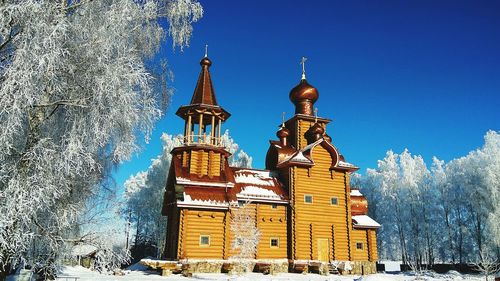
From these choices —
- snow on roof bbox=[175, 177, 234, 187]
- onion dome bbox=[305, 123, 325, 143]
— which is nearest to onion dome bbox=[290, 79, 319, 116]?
onion dome bbox=[305, 123, 325, 143]

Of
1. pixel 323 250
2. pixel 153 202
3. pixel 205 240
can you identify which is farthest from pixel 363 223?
pixel 153 202

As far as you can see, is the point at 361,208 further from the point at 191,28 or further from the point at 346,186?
the point at 191,28

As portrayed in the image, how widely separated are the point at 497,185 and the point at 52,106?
28.3 m

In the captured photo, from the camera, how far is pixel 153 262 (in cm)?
1725

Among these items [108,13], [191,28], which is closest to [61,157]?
[108,13]

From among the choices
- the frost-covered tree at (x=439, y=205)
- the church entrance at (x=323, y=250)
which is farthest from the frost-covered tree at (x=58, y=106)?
the frost-covered tree at (x=439, y=205)

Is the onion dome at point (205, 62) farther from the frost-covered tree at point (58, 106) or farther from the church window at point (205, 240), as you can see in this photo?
the frost-covered tree at point (58, 106)

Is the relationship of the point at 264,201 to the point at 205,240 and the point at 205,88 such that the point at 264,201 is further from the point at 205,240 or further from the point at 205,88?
the point at 205,88

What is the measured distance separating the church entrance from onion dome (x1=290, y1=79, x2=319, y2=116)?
9476 millimetres

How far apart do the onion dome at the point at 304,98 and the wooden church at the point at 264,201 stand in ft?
11.1

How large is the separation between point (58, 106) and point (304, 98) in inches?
822

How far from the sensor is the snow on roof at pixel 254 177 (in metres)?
22.5

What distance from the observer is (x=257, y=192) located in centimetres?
2145

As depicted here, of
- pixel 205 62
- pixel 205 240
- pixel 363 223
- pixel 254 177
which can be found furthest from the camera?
pixel 205 62
